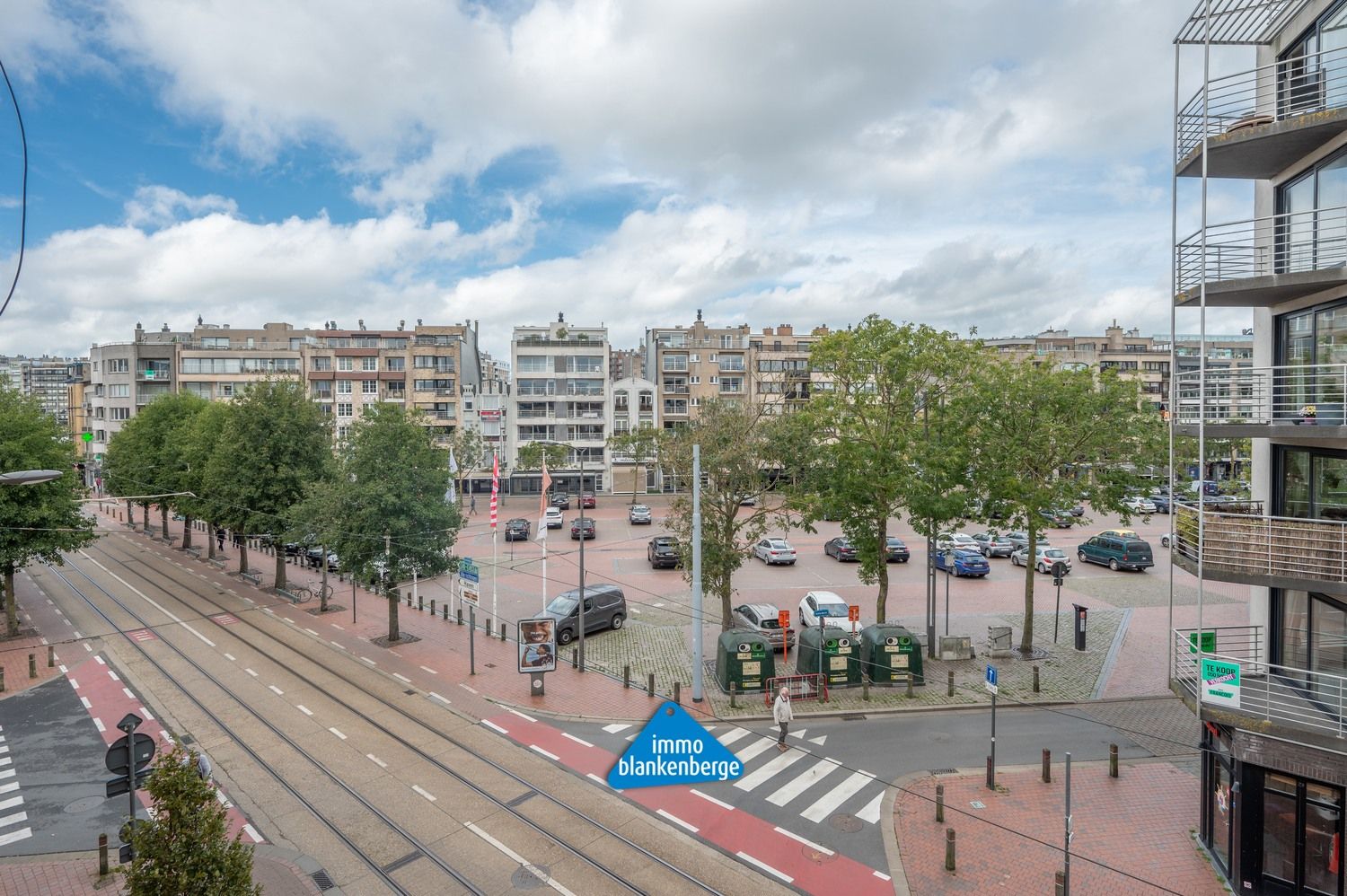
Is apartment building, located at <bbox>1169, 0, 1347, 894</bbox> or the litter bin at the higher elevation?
apartment building, located at <bbox>1169, 0, 1347, 894</bbox>

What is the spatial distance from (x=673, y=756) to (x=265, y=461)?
30.0m

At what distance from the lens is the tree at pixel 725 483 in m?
24.9

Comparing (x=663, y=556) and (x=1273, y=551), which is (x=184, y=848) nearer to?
(x=1273, y=551)

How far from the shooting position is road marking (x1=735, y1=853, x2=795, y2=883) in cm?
1273

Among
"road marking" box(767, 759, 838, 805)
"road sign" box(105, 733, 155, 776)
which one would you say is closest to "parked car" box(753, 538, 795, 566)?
"road marking" box(767, 759, 838, 805)

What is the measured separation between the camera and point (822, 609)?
2836cm

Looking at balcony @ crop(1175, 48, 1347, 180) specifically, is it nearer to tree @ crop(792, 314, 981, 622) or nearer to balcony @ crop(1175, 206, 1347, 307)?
balcony @ crop(1175, 206, 1347, 307)

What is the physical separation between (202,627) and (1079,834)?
30.1 meters

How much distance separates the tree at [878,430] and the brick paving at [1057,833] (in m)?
8.86

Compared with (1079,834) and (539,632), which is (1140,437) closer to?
(1079,834)

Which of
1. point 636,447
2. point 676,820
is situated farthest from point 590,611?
point 636,447

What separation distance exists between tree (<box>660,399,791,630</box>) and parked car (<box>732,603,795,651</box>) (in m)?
1.26

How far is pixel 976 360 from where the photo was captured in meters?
25.0

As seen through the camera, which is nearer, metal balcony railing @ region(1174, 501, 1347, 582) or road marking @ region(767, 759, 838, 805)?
metal balcony railing @ region(1174, 501, 1347, 582)
